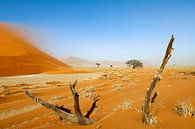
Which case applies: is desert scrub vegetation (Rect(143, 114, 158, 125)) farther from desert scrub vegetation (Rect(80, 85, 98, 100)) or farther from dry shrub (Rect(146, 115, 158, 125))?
desert scrub vegetation (Rect(80, 85, 98, 100))

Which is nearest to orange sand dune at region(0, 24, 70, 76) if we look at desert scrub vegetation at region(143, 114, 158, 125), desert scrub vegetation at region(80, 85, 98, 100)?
desert scrub vegetation at region(80, 85, 98, 100)

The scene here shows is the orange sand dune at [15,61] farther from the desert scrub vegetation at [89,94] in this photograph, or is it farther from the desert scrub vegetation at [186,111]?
the desert scrub vegetation at [186,111]

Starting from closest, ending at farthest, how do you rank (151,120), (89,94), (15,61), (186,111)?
(151,120) < (186,111) < (89,94) < (15,61)

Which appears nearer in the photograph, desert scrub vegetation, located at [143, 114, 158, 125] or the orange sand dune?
desert scrub vegetation, located at [143, 114, 158, 125]

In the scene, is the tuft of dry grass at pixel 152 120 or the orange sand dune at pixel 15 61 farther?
the orange sand dune at pixel 15 61

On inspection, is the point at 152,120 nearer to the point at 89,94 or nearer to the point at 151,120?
the point at 151,120

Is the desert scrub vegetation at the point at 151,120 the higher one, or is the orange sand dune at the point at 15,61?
the orange sand dune at the point at 15,61

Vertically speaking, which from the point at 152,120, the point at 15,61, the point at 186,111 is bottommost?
the point at 152,120

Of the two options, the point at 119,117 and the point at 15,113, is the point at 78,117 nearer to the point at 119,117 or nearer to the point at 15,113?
the point at 119,117

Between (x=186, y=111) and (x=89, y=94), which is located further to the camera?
(x=89, y=94)

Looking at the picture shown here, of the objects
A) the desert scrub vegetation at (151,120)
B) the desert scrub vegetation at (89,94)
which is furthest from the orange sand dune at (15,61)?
the desert scrub vegetation at (151,120)

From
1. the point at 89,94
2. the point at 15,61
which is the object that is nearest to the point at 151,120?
the point at 89,94

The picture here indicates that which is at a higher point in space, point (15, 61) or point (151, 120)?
point (15, 61)

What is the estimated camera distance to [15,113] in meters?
11.1
